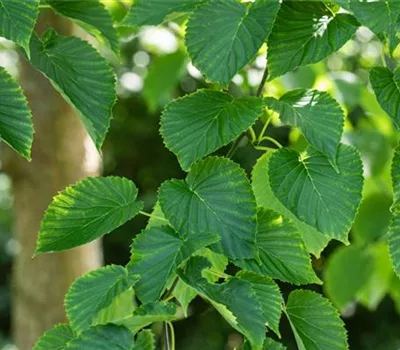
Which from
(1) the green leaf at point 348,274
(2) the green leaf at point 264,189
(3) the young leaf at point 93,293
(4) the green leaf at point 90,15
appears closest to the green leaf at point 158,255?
(3) the young leaf at point 93,293

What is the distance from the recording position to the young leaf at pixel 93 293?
0.56 meters

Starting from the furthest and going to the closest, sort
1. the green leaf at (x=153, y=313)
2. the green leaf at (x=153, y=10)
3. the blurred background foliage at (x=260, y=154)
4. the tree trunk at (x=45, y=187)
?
the tree trunk at (x=45, y=187), the blurred background foliage at (x=260, y=154), the green leaf at (x=153, y=10), the green leaf at (x=153, y=313)

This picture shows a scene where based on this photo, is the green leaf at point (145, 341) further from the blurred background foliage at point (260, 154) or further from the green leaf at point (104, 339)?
the blurred background foliage at point (260, 154)

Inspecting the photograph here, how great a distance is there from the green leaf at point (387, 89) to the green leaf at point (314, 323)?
0.48 ft

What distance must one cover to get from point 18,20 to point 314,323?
301 millimetres

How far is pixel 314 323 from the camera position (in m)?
0.65

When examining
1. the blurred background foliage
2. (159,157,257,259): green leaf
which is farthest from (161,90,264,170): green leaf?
the blurred background foliage

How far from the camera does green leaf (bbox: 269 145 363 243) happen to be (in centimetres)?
→ 61

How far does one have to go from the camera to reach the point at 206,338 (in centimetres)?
390

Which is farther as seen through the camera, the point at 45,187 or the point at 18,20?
the point at 45,187

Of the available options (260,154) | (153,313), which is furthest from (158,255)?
(260,154)

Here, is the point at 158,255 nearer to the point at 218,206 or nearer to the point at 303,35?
the point at 218,206

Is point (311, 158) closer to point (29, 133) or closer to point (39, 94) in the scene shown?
point (29, 133)

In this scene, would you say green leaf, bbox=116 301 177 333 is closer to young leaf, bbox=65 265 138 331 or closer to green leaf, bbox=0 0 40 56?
young leaf, bbox=65 265 138 331
